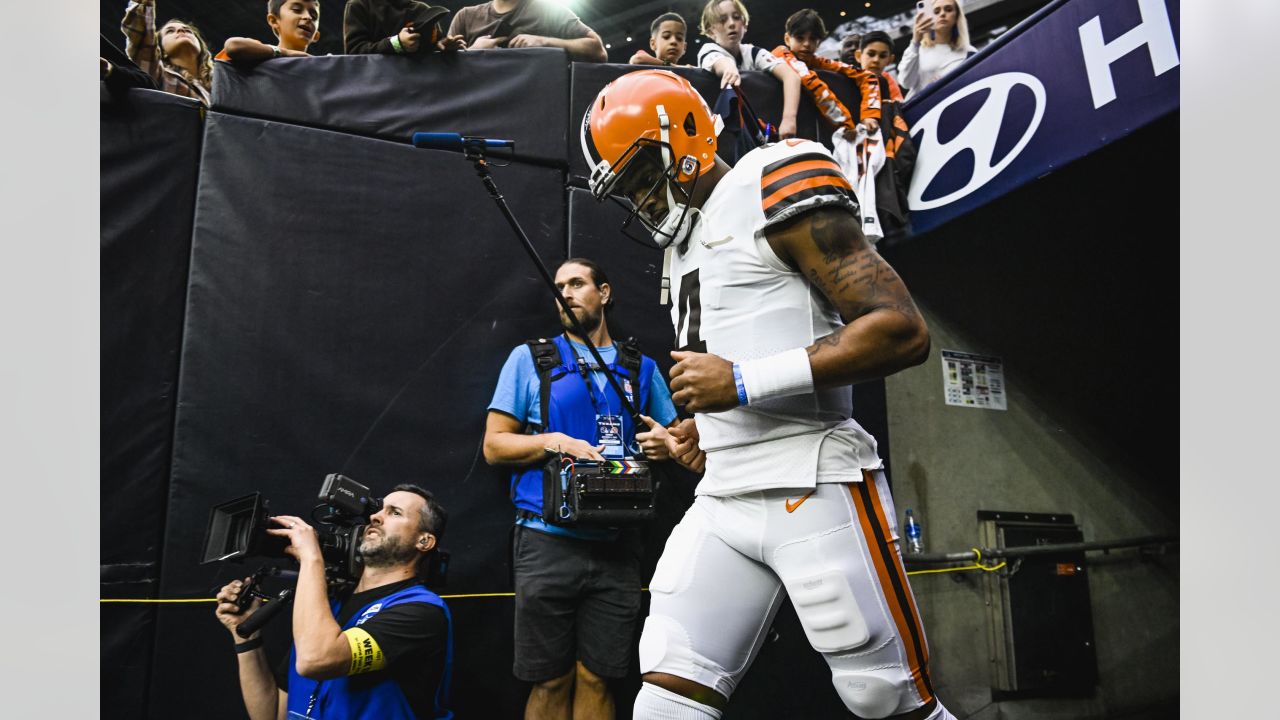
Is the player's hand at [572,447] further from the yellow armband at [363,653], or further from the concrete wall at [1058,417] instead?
the concrete wall at [1058,417]

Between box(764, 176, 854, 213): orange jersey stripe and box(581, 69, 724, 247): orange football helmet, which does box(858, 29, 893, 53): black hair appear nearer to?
box(581, 69, 724, 247): orange football helmet

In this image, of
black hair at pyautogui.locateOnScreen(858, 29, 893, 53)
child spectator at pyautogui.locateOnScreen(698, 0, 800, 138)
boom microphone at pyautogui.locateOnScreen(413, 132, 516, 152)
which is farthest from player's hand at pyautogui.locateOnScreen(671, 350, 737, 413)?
black hair at pyautogui.locateOnScreen(858, 29, 893, 53)

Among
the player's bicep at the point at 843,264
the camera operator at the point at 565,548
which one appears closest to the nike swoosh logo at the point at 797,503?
the player's bicep at the point at 843,264

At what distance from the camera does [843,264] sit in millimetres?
2059

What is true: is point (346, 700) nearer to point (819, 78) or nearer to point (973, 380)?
point (819, 78)

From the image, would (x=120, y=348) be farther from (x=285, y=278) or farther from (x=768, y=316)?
(x=768, y=316)

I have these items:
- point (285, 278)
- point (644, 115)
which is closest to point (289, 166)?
point (285, 278)

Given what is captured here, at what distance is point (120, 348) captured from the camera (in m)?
3.63

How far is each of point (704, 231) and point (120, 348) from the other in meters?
2.65

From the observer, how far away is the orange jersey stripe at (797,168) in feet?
7.06

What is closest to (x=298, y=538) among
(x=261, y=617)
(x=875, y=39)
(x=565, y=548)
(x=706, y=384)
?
(x=261, y=617)

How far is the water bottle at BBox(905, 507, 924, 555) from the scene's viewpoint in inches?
212

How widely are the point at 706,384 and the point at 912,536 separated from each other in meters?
3.83

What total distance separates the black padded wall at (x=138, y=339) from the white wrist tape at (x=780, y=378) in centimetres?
278
